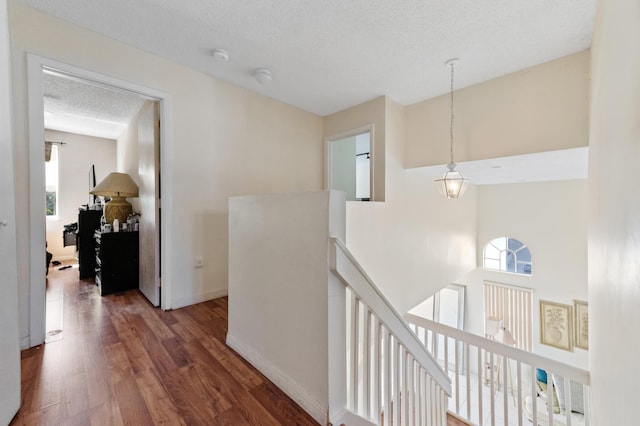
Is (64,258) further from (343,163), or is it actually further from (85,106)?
(343,163)

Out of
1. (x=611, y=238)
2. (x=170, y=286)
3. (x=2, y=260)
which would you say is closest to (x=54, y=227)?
(x=170, y=286)

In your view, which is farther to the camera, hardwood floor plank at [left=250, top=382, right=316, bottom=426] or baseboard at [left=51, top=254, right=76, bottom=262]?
baseboard at [left=51, top=254, right=76, bottom=262]

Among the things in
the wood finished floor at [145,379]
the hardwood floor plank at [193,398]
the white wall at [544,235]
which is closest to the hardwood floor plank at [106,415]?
the wood finished floor at [145,379]

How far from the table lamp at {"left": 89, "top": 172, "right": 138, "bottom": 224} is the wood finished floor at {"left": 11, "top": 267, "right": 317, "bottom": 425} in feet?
4.78

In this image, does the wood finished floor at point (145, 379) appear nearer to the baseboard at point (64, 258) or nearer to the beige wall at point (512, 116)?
the beige wall at point (512, 116)

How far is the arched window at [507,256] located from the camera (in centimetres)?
555

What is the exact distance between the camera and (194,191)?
2734 millimetres

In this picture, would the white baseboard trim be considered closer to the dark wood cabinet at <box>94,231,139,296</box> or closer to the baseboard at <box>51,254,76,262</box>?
the dark wood cabinet at <box>94,231,139,296</box>

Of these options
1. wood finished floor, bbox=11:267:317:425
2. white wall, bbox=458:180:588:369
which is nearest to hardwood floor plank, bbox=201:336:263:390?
wood finished floor, bbox=11:267:317:425

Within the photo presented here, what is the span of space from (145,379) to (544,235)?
692cm

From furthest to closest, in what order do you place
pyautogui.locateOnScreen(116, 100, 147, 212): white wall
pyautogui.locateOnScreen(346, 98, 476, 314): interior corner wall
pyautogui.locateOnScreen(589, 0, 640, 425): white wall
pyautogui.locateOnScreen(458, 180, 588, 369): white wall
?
pyautogui.locateOnScreen(458, 180, 588, 369): white wall → pyautogui.locateOnScreen(116, 100, 147, 212): white wall → pyautogui.locateOnScreen(346, 98, 476, 314): interior corner wall → pyautogui.locateOnScreen(589, 0, 640, 425): white wall

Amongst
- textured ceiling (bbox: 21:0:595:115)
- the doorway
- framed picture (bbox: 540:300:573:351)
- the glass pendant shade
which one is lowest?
framed picture (bbox: 540:300:573:351)

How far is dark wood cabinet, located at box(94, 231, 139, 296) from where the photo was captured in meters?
2.99

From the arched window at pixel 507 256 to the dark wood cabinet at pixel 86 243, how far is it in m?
7.77
